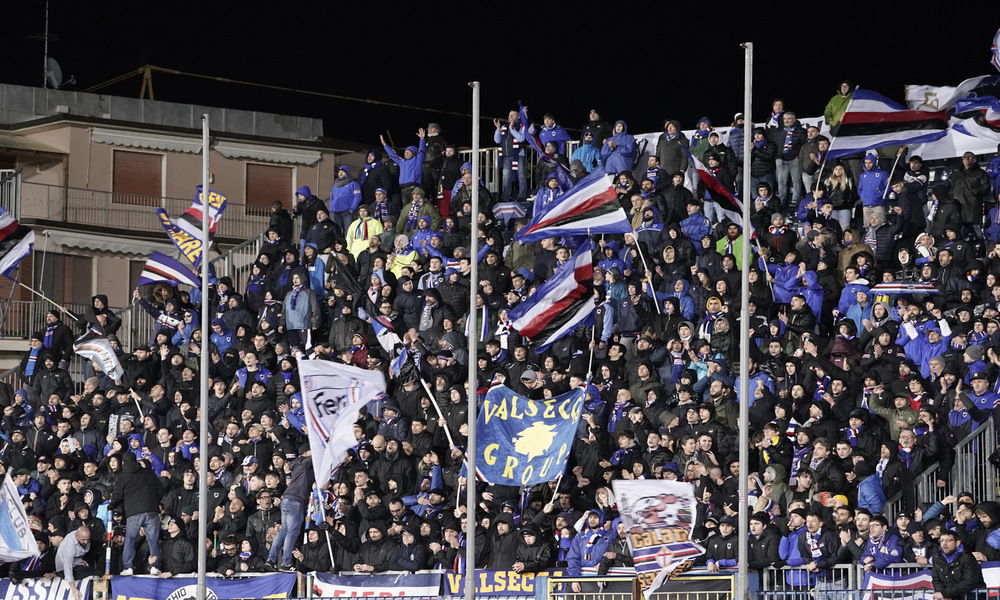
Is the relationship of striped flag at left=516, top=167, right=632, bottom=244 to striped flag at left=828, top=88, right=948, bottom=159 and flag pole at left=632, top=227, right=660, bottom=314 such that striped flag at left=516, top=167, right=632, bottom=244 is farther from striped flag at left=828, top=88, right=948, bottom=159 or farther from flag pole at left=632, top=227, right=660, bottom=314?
striped flag at left=828, top=88, right=948, bottom=159

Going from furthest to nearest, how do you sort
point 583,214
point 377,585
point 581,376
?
1. point 583,214
2. point 581,376
3. point 377,585

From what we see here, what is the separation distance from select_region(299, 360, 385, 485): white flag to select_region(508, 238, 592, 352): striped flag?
109 inches

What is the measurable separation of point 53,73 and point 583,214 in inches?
985

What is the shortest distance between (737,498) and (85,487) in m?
10.2

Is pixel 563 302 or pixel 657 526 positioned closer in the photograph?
pixel 657 526

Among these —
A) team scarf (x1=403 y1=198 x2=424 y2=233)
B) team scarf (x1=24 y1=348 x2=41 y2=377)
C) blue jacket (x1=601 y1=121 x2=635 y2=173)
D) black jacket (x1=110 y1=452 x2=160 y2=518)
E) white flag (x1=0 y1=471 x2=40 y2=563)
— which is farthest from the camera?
team scarf (x1=24 y1=348 x2=41 y2=377)

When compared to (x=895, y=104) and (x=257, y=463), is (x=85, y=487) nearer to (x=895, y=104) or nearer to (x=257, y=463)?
(x=257, y=463)

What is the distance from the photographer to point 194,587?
24.8 meters

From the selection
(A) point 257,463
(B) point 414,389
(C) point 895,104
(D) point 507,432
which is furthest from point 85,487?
(C) point 895,104

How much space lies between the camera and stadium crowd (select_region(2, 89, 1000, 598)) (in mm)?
22469

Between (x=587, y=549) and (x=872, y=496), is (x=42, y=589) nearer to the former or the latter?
(x=587, y=549)

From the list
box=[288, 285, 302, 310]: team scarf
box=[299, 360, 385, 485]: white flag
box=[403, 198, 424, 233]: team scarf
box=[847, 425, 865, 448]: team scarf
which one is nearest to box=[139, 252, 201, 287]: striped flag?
box=[288, 285, 302, 310]: team scarf

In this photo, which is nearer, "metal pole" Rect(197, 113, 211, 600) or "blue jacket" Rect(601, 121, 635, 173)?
"metal pole" Rect(197, 113, 211, 600)

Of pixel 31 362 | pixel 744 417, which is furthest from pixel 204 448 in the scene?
pixel 31 362
